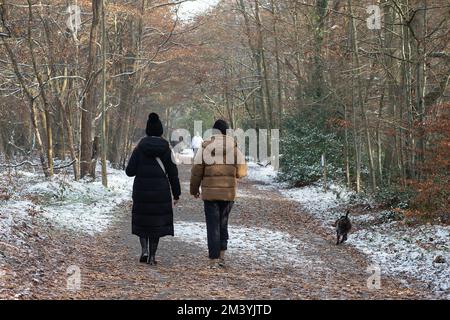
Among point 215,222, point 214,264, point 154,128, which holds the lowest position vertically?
point 214,264

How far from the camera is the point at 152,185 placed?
8023 mm

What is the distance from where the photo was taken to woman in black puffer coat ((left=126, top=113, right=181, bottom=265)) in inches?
316

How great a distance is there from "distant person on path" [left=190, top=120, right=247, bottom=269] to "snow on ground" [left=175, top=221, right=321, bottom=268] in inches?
50.4

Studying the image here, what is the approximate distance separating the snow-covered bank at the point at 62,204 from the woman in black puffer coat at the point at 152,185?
2079 mm

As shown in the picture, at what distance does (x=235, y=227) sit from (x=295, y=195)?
8.60 meters

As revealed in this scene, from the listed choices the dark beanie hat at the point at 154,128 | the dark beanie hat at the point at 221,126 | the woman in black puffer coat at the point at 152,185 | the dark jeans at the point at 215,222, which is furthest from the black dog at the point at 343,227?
the dark beanie hat at the point at 154,128

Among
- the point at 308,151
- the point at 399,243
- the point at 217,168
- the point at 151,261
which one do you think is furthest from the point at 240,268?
the point at 308,151

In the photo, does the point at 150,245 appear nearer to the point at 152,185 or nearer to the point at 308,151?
the point at 152,185

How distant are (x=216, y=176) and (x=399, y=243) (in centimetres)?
415

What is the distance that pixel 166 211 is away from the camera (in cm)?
813

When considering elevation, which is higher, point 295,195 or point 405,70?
point 405,70

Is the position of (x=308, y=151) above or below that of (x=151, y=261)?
above
